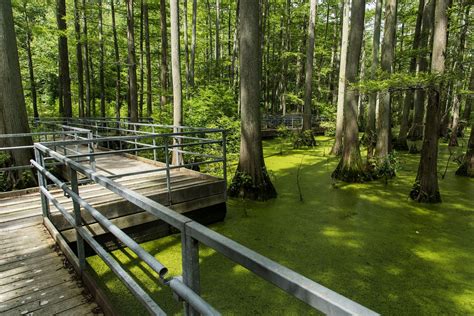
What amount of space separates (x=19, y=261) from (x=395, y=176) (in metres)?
9.57

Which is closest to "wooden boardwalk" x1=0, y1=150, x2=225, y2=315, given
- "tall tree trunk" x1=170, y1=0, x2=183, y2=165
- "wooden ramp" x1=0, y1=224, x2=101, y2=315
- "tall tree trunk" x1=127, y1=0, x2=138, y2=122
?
"wooden ramp" x1=0, y1=224, x2=101, y2=315

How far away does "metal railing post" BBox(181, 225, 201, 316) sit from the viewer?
3.73 ft

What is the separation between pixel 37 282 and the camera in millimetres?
2400

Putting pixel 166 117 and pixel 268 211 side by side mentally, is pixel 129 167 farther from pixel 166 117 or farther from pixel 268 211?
pixel 166 117

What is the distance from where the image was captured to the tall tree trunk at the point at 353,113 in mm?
8484

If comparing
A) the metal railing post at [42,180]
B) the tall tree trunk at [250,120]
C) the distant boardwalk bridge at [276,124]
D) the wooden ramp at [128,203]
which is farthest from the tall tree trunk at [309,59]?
the metal railing post at [42,180]

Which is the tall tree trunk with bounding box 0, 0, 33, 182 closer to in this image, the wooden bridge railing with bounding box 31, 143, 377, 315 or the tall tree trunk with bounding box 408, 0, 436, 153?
the wooden bridge railing with bounding box 31, 143, 377, 315

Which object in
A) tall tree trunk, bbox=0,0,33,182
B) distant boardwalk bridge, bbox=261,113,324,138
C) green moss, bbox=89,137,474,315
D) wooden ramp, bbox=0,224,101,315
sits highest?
tall tree trunk, bbox=0,0,33,182

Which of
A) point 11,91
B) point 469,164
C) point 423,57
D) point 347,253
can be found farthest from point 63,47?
point 423,57

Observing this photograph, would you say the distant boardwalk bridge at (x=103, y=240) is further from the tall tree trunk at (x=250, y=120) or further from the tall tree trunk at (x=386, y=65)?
the tall tree trunk at (x=386, y=65)

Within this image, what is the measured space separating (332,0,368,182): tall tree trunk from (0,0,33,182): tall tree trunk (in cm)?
779

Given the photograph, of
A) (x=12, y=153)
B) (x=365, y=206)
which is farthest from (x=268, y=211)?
(x=12, y=153)

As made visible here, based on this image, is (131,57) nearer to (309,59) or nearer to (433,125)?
(309,59)

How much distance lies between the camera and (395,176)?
9.39m
